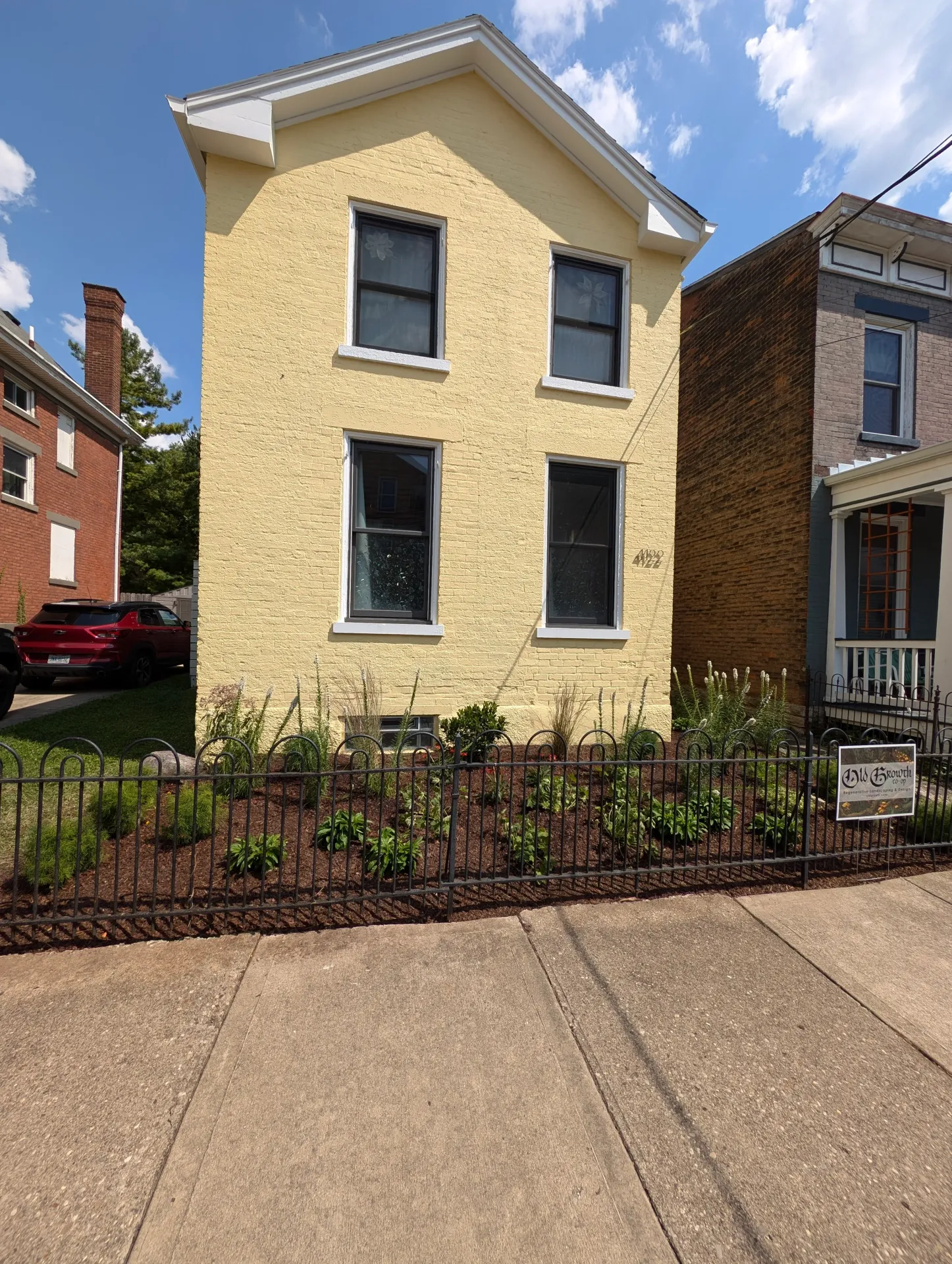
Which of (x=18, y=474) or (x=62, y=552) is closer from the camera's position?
(x=18, y=474)

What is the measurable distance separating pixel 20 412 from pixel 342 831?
1643cm

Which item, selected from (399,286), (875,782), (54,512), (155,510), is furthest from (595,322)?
(155,510)

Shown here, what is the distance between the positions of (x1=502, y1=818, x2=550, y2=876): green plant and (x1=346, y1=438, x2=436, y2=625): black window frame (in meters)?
3.02

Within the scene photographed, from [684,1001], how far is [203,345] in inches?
269

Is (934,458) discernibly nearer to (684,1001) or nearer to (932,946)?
(932,946)

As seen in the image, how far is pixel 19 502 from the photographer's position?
1444 cm

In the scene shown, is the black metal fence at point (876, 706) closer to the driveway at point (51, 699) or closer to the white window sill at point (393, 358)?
the white window sill at point (393, 358)

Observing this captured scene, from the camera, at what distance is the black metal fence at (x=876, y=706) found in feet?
23.7

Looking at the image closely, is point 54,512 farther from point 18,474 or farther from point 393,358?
point 393,358

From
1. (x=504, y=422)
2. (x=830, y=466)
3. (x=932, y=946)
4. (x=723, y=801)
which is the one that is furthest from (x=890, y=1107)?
(x=830, y=466)

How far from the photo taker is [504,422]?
22.2 feet

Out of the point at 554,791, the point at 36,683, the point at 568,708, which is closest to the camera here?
the point at 554,791

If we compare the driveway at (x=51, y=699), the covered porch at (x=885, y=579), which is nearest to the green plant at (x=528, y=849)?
the covered porch at (x=885, y=579)

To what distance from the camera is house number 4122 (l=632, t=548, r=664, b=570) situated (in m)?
7.22
